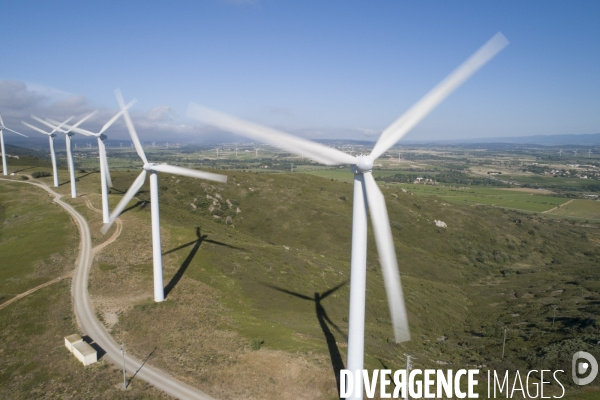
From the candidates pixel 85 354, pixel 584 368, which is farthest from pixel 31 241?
pixel 584 368

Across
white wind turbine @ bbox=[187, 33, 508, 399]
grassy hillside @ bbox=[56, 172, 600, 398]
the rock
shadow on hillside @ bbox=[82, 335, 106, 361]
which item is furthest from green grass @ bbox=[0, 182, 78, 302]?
the rock

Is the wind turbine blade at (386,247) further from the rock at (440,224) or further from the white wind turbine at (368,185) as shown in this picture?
the rock at (440,224)

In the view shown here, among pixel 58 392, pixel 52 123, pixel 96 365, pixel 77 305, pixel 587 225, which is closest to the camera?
pixel 58 392

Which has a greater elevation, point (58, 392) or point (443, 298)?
point (58, 392)

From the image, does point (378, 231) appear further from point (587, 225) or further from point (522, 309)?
point (587, 225)

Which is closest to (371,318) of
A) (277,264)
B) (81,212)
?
(277,264)

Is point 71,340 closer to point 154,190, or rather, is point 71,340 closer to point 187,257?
point 154,190

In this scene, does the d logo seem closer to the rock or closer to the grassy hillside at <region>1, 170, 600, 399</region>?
the grassy hillside at <region>1, 170, 600, 399</region>
